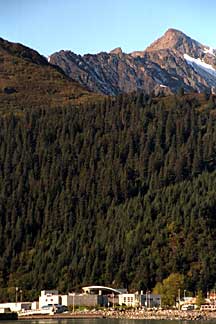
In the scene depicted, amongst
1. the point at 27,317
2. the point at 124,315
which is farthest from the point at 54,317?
A: the point at 124,315

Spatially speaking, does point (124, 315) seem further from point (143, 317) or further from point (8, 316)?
point (8, 316)

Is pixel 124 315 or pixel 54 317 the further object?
pixel 54 317

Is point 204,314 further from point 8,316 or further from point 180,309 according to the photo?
point 8,316

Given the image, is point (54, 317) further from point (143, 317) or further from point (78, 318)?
point (143, 317)

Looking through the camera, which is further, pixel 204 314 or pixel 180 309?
pixel 180 309

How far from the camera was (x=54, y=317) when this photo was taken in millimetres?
196875

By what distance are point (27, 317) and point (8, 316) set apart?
527cm

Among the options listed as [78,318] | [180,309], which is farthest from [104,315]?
[180,309]

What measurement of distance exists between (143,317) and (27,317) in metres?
36.4

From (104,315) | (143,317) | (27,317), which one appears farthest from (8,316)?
(143,317)

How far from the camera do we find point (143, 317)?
17438cm

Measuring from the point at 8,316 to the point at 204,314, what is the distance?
46.2 m

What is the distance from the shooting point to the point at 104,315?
192500mm

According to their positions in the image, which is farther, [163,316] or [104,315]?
[104,315]
